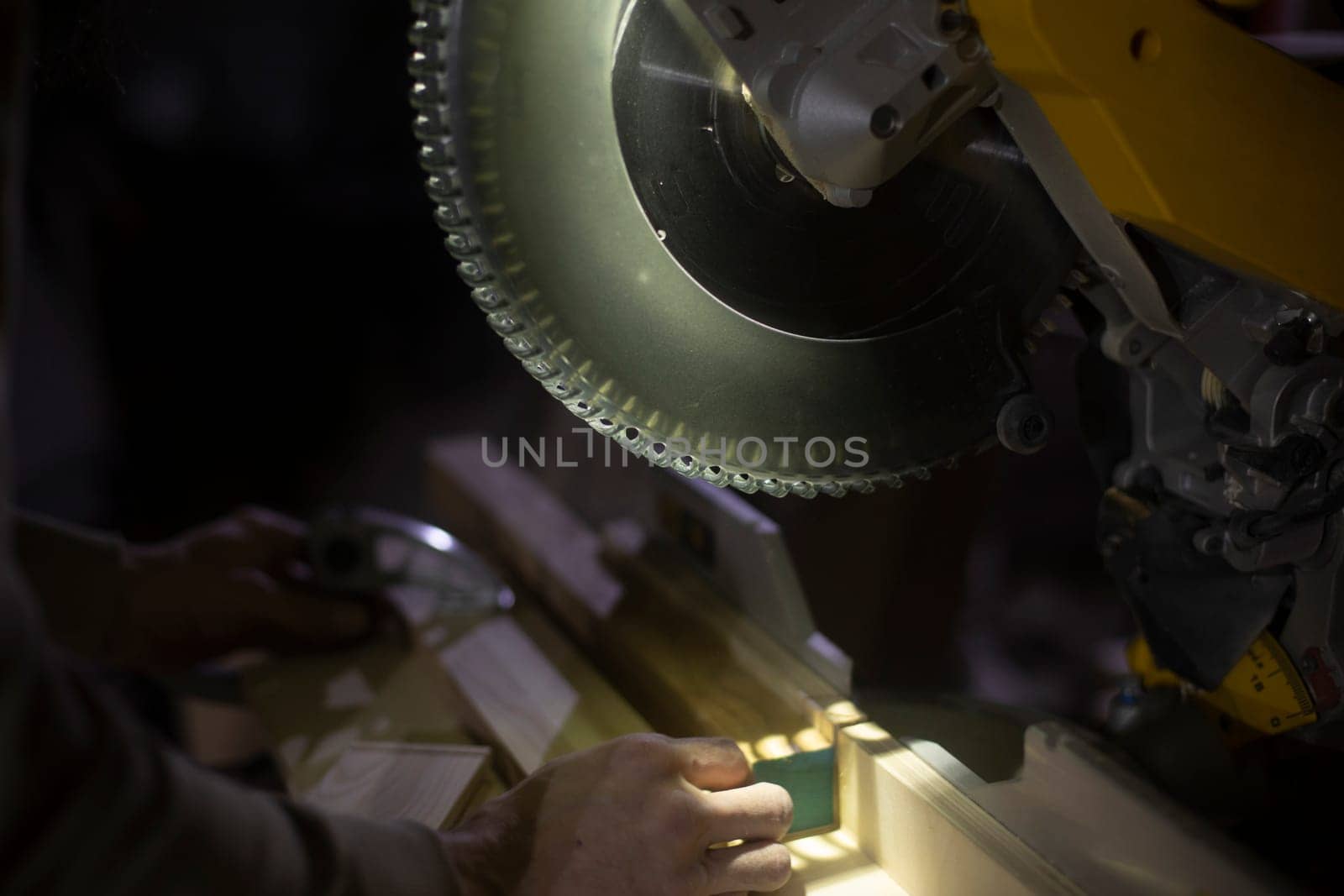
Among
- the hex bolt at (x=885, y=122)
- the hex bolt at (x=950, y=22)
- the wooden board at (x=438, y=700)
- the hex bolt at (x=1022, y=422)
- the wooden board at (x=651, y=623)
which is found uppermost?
the hex bolt at (x=950, y=22)

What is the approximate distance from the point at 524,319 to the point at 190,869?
0.34m

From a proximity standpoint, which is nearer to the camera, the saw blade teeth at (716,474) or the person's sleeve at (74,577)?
the saw blade teeth at (716,474)

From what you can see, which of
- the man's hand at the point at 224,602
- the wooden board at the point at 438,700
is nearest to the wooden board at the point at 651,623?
the wooden board at the point at 438,700

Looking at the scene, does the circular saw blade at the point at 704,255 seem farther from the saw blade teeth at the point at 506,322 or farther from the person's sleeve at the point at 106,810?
the person's sleeve at the point at 106,810

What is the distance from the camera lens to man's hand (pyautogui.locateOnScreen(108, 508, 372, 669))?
135 centimetres

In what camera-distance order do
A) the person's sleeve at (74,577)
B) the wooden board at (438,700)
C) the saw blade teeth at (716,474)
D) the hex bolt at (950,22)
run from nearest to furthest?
the hex bolt at (950,22) < the saw blade teeth at (716,474) < the wooden board at (438,700) < the person's sleeve at (74,577)

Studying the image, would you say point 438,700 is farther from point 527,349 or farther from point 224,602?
point 527,349

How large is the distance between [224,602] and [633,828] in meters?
0.80

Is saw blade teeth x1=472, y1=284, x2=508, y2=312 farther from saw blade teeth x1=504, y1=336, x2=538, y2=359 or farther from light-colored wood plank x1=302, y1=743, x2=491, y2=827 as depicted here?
light-colored wood plank x1=302, y1=743, x2=491, y2=827

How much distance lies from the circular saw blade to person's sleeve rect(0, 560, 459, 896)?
302mm

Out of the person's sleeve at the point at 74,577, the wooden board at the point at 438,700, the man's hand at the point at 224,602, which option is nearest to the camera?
the wooden board at the point at 438,700

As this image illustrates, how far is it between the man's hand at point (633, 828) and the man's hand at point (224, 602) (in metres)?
0.65

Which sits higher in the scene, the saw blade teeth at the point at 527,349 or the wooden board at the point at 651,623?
the saw blade teeth at the point at 527,349

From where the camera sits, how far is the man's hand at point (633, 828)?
0.77 metres
